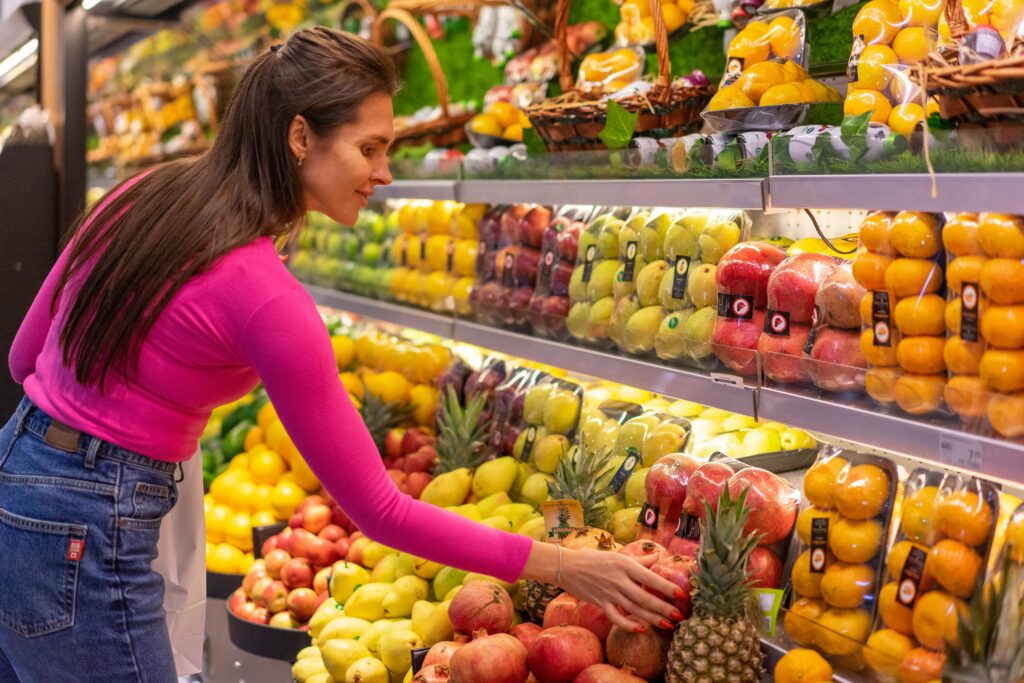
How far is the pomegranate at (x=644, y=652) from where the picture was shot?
1.80 meters

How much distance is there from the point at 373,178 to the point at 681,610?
88 cm

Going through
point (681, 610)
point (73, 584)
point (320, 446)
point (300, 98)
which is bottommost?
point (681, 610)

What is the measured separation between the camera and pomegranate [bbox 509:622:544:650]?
2026 mm

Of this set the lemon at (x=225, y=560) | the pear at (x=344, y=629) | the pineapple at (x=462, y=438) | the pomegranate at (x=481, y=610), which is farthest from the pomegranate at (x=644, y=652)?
the lemon at (x=225, y=560)

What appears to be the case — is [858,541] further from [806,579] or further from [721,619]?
[721,619]

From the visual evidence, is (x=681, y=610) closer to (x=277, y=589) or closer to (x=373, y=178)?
(x=373, y=178)

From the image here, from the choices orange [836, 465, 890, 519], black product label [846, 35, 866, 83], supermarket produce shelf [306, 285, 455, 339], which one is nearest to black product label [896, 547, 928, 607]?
orange [836, 465, 890, 519]

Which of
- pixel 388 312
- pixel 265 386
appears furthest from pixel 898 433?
pixel 388 312

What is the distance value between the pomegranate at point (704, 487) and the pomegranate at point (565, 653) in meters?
0.32

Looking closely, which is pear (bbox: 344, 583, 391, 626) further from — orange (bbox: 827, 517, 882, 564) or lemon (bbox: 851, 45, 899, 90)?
lemon (bbox: 851, 45, 899, 90)

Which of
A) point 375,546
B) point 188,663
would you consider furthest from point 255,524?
point 188,663

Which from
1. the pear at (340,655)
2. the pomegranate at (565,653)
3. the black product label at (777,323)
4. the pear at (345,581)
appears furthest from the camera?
the pear at (345,581)

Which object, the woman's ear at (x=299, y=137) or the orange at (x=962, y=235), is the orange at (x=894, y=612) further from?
the woman's ear at (x=299, y=137)

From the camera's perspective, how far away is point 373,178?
1.72 m
